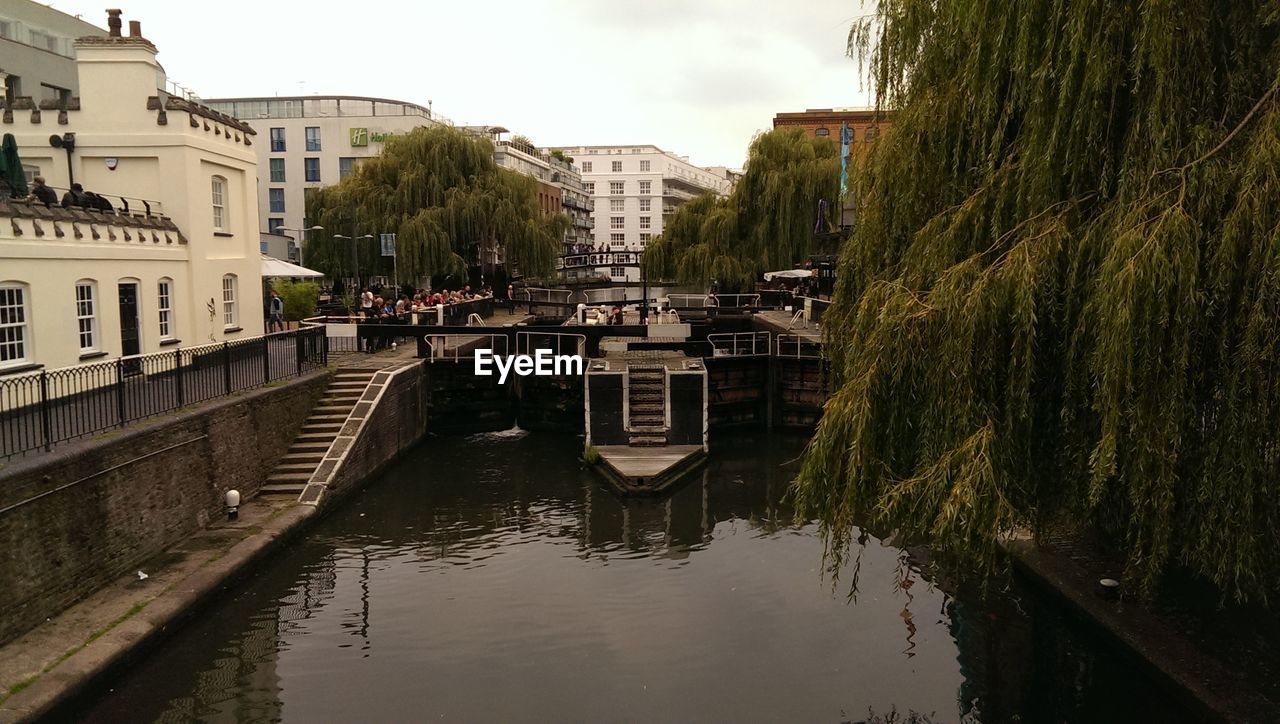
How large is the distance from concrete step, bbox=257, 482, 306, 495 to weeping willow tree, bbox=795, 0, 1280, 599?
1109cm

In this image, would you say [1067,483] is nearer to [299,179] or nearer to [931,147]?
[931,147]

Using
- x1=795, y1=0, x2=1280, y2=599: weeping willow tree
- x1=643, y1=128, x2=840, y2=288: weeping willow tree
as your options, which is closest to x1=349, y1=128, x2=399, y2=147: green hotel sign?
x1=643, y1=128, x2=840, y2=288: weeping willow tree

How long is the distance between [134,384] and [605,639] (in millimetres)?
9010

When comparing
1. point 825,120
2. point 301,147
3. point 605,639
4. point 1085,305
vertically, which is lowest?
point 605,639

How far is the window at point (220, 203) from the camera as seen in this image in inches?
820

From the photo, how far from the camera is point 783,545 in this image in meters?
15.8

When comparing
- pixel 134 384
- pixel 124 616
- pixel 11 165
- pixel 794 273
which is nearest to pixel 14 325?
pixel 134 384

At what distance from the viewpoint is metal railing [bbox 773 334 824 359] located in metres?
25.9

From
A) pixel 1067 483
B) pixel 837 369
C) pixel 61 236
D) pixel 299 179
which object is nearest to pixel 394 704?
pixel 837 369

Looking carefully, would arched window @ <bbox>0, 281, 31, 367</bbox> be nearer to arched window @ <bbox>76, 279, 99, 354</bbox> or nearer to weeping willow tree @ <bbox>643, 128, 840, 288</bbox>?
arched window @ <bbox>76, 279, 99, 354</bbox>

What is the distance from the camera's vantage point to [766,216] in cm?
4131

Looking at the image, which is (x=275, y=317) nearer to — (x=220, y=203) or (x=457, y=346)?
(x=457, y=346)

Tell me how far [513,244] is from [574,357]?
18071 mm

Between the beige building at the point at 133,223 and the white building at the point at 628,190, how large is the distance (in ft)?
258
